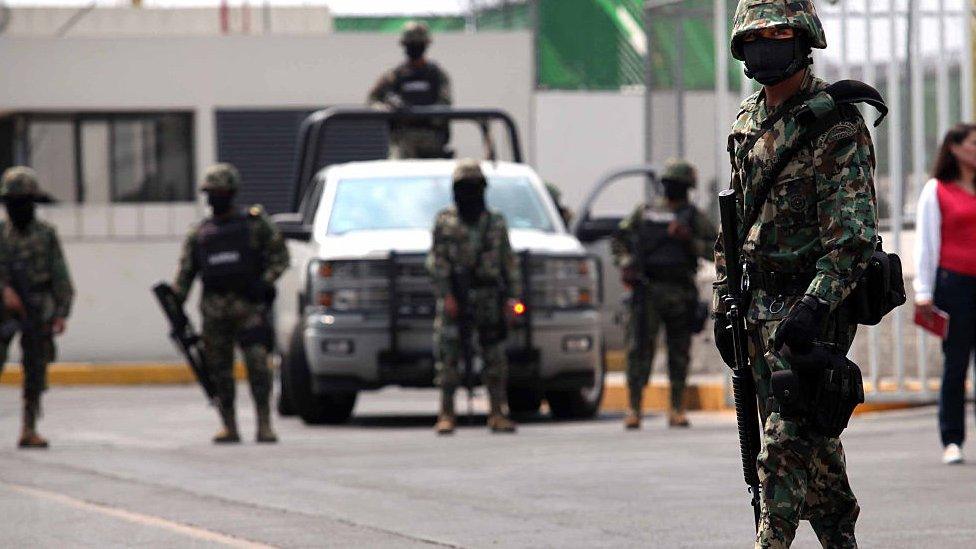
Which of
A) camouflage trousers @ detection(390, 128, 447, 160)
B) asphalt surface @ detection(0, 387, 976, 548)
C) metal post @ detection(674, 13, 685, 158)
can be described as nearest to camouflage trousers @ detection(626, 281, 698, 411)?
asphalt surface @ detection(0, 387, 976, 548)

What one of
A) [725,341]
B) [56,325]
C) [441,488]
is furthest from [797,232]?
[56,325]

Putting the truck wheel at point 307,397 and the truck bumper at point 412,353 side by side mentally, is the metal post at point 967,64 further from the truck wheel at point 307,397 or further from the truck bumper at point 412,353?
the truck wheel at point 307,397

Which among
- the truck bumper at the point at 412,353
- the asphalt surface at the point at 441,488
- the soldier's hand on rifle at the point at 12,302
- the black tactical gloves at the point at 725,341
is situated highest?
the black tactical gloves at the point at 725,341

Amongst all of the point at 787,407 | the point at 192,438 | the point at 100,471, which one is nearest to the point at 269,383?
the point at 192,438

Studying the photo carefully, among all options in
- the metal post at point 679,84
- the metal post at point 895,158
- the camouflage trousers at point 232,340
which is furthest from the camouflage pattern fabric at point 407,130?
the metal post at point 895,158

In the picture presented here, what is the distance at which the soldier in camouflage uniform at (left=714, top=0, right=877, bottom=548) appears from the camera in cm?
620

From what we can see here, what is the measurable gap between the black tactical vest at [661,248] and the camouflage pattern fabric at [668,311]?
43mm

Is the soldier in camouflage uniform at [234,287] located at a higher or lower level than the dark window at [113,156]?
lower

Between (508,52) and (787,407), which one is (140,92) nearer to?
(508,52)

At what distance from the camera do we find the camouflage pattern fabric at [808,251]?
620 cm

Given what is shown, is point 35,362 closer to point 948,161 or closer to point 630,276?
point 630,276

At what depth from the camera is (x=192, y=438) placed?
595 inches

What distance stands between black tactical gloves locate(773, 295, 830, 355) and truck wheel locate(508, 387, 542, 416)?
10985 mm

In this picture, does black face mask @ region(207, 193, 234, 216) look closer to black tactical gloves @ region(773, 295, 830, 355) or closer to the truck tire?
the truck tire
